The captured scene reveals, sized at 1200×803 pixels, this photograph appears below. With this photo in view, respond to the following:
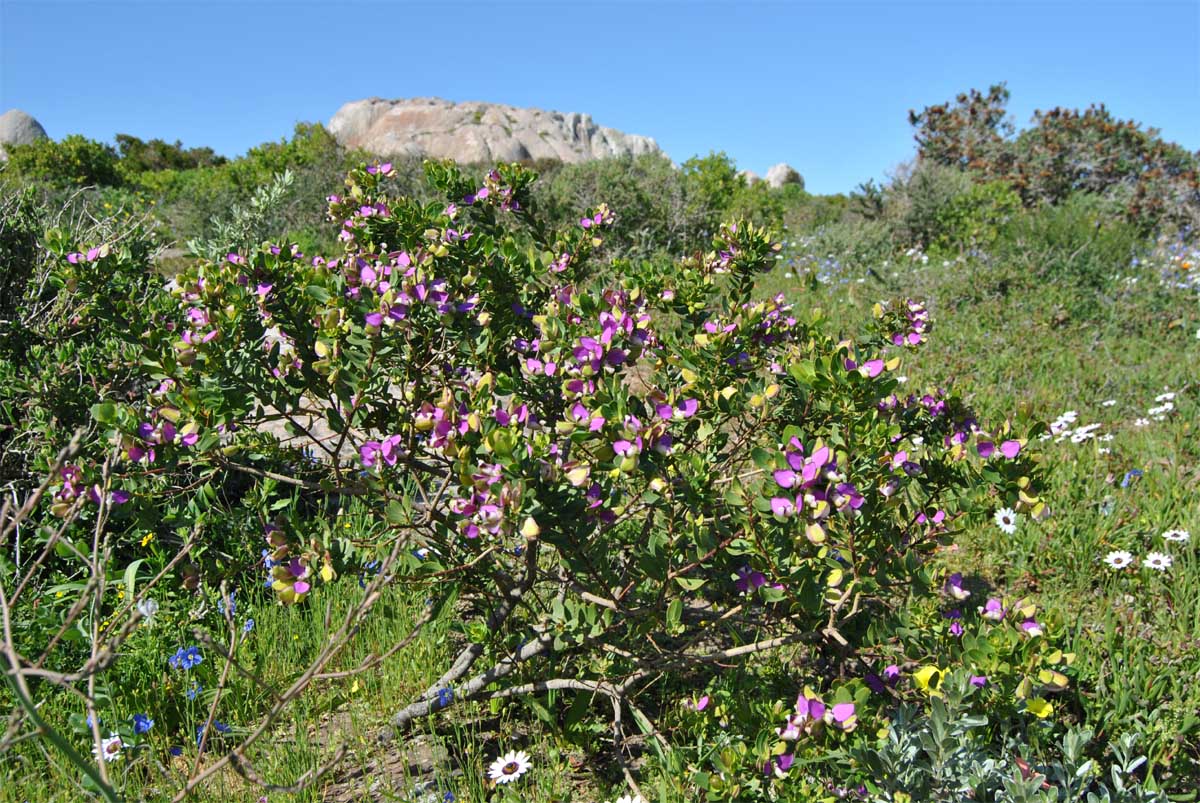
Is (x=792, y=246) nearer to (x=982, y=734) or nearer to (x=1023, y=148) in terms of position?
(x=982, y=734)

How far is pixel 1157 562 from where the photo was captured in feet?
9.41

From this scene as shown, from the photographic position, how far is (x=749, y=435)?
1.94m

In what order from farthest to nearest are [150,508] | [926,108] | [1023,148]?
1. [926,108]
2. [1023,148]
3. [150,508]

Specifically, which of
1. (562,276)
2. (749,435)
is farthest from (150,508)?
(749,435)

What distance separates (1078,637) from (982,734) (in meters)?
0.69

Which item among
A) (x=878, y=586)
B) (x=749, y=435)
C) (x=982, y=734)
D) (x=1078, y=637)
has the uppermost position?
(x=749, y=435)

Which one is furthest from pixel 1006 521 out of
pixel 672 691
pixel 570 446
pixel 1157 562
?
pixel 570 446

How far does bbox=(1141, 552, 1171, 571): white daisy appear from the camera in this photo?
284 cm

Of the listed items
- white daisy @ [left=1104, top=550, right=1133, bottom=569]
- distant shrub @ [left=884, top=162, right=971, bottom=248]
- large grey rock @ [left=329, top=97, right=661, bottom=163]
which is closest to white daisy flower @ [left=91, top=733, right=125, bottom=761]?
white daisy @ [left=1104, top=550, right=1133, bottom=569]

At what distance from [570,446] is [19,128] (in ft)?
130

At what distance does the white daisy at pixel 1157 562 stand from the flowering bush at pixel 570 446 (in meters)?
1.37

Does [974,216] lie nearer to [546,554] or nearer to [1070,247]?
[1070,247]

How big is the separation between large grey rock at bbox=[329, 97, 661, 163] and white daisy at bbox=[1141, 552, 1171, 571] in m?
27.0

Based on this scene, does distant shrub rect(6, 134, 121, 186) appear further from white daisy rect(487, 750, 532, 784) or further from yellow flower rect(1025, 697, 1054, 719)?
yellow flower rect(1025, 697, 1054, 719)
